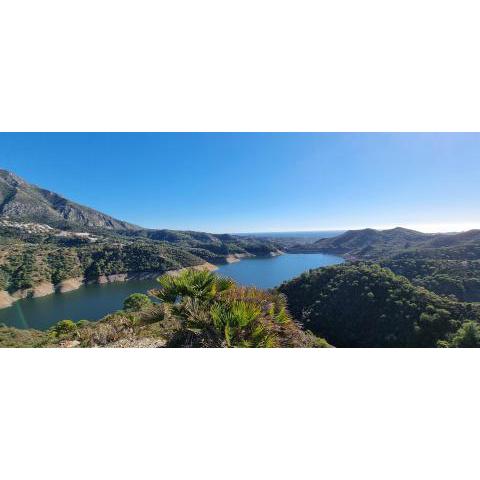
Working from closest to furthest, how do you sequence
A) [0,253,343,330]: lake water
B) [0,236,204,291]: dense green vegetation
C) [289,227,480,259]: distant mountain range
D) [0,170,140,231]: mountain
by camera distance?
[0,253,343,330]: lake water < [0,236,204,291]: dense green vegetation < [289,227,480,259]: distant mountain range < [0,170,140,231]: mountain

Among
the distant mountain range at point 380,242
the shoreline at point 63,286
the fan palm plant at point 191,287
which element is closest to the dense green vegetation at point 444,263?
the distant mountain range at point 380,242

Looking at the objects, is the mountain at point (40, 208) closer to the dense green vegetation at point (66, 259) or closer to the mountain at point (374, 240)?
the dense green vegetation at point (66, 259)

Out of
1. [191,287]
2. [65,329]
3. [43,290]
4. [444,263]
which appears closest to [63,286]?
[43,290]

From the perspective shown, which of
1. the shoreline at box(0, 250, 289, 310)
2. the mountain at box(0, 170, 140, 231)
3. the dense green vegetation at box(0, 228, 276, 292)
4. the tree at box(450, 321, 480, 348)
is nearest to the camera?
the tree at box(450, 321, 480, 348)

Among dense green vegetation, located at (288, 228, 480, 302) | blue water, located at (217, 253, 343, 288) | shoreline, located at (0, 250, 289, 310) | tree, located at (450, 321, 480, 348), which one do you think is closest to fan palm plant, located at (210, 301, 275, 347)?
tree, located at (450, 321, 480, 348)

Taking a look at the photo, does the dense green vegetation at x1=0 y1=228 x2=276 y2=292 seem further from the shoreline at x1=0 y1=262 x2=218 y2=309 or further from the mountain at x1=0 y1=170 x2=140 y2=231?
the mountain at x1=0 y1=170 x2=140 y2=231

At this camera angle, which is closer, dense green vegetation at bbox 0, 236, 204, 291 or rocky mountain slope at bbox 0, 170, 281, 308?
dense green vegetation at bbox 0, 236, 204, 291
